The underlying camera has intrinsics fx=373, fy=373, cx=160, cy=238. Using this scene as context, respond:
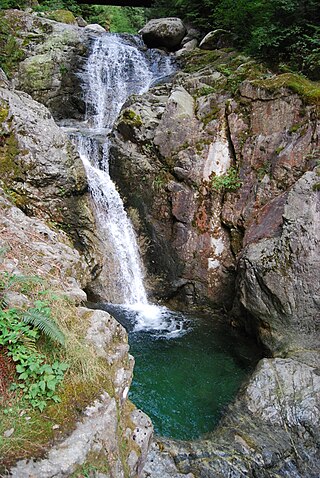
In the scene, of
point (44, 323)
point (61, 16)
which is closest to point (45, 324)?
point (44, 323)

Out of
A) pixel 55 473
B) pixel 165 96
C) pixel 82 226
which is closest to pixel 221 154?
pixel 165 96

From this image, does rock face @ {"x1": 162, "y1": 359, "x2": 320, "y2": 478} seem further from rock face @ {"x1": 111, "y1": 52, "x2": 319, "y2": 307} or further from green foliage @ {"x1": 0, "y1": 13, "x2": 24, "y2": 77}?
green foliage @ {"x1": 0, "y1": 13, "x2": 24, "y2": 77}

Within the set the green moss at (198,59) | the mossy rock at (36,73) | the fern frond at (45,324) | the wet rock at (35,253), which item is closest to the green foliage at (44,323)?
the fern frond at (45,324)

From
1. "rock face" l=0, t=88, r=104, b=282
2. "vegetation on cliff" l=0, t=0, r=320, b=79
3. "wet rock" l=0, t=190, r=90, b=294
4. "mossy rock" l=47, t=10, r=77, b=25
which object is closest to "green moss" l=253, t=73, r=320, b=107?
"vegetation on cliff" l=0, t=0, r=320, b=79

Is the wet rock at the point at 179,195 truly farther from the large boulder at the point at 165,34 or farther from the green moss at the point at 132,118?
the large boulder at the point at 165,34

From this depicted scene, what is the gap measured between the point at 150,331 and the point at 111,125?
783 cm

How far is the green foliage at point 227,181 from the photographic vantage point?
10039mm

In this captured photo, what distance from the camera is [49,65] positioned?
13867 mm

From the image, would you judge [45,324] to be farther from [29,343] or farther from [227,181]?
[227,181]

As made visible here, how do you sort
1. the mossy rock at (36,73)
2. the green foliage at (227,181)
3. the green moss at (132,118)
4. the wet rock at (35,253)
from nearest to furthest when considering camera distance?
1. the wet rock at (35,253)
2. the green foliage at (227,181)
3. the green moss at (132,118)
4. the mossy rock at (36,73)

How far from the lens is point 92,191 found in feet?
33.0

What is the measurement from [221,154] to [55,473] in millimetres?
8917

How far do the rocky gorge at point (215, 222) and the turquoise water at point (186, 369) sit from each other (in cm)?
51

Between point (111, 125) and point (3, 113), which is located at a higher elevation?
point (3, 113)
